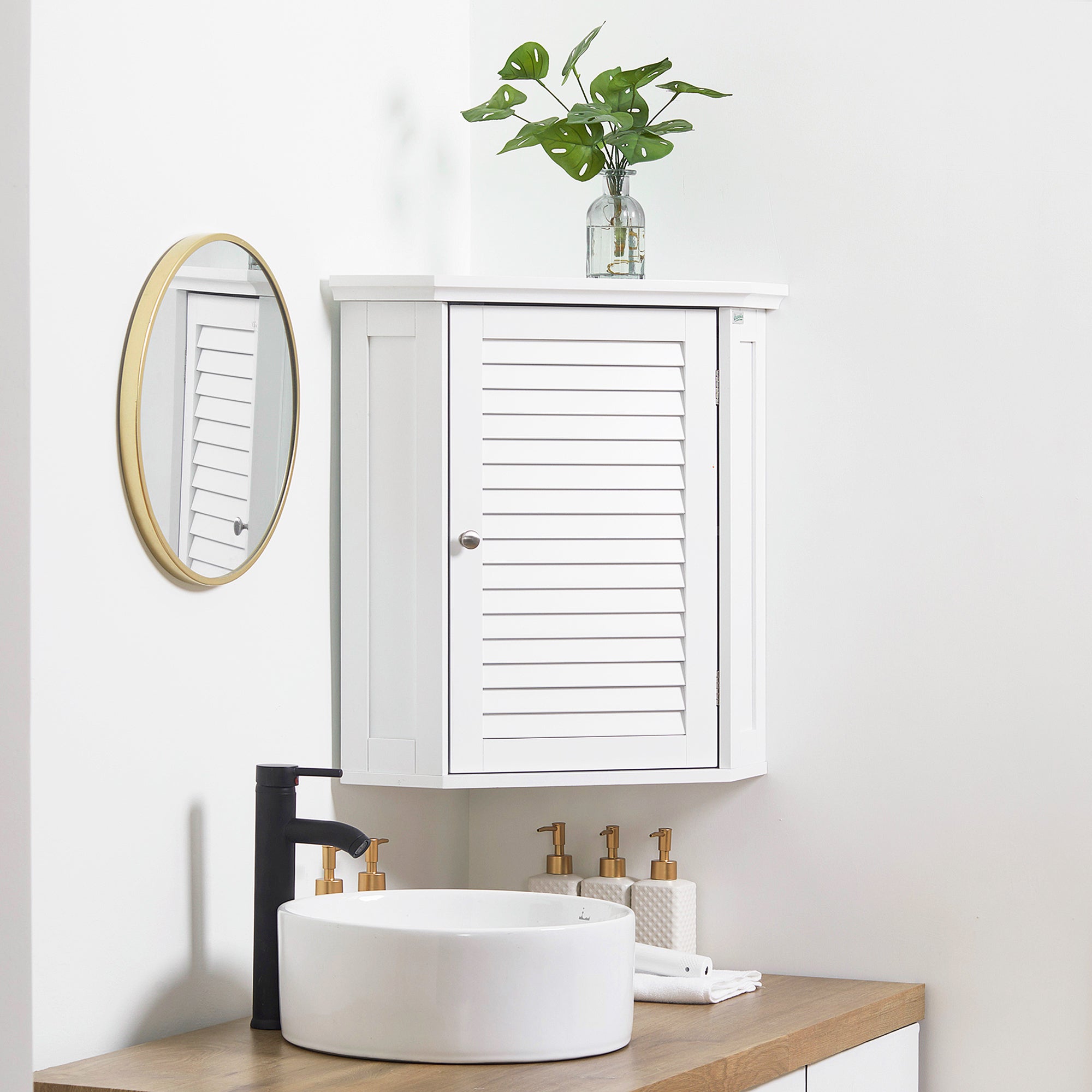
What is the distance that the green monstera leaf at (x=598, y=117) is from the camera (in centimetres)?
178

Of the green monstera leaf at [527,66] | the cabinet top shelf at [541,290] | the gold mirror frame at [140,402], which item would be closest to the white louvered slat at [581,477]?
the cabinet top shelf at [541,290]

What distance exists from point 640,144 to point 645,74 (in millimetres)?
89

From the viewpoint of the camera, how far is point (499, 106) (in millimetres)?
1874

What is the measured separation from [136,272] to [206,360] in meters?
0.13

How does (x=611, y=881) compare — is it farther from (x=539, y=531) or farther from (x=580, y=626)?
(x=539, y=531)

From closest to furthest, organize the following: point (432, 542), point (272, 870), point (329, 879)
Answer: point (272, 870) → point (329, 879) → point (432, 542)

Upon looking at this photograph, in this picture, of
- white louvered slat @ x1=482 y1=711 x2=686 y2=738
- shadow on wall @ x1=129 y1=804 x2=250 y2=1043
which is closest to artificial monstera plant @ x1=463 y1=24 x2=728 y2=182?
white louvered slat @ x1=482 y1=711 x2=686 y2=738

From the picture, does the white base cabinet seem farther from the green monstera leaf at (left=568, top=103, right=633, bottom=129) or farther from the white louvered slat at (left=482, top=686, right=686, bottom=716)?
the green monstera leaf at (left=568, top=103, right=633, bottom=129)

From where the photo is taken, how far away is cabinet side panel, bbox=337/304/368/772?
1.78 meters

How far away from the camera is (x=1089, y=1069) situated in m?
1.75

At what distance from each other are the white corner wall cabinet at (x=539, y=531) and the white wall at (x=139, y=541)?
0.07 meters

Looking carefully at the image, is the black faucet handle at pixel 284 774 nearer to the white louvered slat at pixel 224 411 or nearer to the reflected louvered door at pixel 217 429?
the reflected louvered door at pixel 217 429

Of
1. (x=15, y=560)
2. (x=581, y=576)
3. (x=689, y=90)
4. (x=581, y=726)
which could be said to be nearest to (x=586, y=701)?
(x=581, y=726)

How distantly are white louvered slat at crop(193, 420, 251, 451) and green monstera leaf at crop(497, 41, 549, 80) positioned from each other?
0.64m
